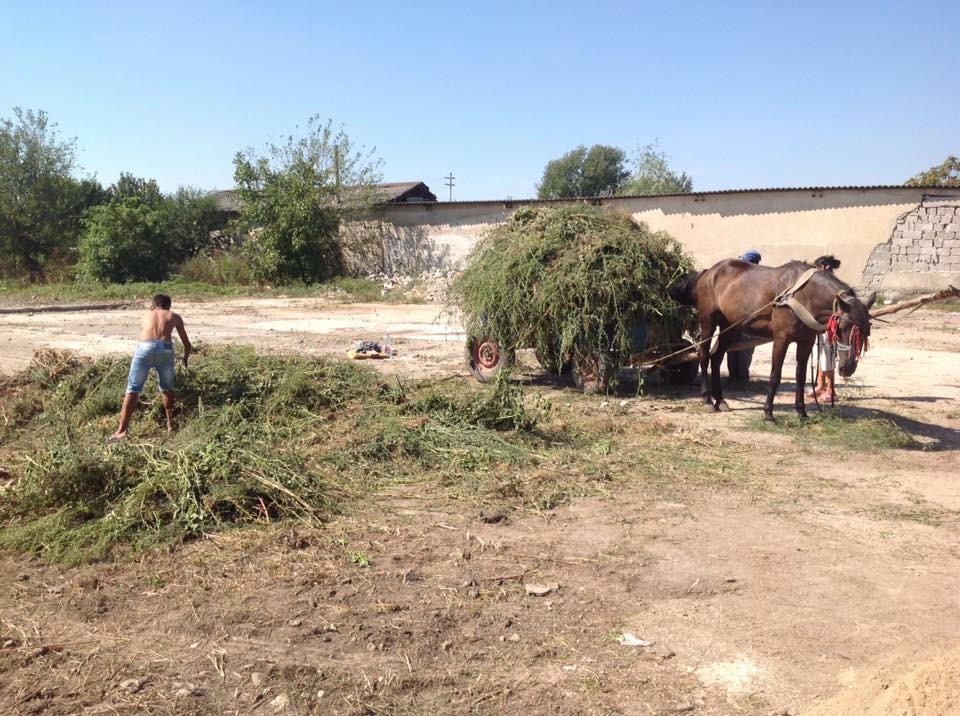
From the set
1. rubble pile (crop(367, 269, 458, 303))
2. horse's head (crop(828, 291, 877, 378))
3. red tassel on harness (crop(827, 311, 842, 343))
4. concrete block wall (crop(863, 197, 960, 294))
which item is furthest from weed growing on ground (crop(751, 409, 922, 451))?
rubble pile (crop(367, 269, 458, 303))

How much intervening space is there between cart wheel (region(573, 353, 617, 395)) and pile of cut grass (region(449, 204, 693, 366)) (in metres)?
0.08

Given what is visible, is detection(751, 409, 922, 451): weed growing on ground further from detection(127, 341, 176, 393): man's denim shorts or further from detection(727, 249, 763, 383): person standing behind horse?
detection(127, 341, 176, 393): man's denim shorts

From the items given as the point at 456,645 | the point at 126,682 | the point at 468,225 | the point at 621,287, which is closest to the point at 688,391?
the point at 621,287

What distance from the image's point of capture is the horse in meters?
Answer: 7.64

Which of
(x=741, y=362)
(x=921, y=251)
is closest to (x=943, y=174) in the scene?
(x=921, y=251)

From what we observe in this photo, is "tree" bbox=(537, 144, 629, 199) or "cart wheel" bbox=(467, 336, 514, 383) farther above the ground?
"tree" bbox=(537, 144, 629, 199)

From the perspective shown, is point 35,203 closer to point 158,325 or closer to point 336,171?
point 336,171

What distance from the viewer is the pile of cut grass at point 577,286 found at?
31.4ft

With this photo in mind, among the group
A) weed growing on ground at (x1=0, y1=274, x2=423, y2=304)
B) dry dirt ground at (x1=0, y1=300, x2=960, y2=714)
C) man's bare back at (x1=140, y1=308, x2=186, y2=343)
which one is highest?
man's bare back at (x1=140, y1=308, x2=186, y2=343)

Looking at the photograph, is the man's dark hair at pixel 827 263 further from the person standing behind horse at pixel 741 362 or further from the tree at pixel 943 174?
the tree at pixel 943 174

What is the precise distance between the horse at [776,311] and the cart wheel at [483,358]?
8.24ft

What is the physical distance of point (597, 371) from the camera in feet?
32.7

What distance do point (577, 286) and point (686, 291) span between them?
55.8 inches

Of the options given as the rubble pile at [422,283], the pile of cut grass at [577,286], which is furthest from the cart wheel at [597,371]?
the rubble pile at [422,283]
